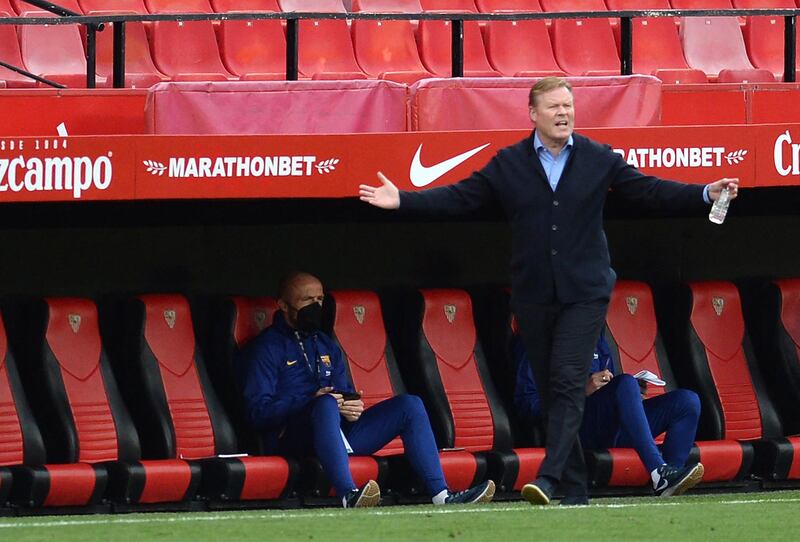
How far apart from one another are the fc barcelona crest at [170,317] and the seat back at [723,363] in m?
2.70

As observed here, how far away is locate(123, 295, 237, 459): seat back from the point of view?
27.8ft

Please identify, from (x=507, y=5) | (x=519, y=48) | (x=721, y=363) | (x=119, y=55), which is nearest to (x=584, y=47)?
(x=519, y=48)

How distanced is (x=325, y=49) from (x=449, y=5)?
1466 mm

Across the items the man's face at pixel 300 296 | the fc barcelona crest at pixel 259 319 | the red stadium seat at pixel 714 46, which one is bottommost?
the fc barcelona crest at pixel 259 319

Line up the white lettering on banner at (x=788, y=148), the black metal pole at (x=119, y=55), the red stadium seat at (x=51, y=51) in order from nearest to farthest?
the white lettering on banner at (x=788, y=148) → the black metal pole at (x=119, y=55) → the red stadium seat at (x=51, y=51)

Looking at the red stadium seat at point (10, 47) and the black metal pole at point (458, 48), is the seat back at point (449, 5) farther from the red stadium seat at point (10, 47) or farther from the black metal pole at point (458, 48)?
the black metal pole at point (458, 48)

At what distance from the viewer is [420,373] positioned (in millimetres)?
9000

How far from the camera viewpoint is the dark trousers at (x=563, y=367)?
6250mm

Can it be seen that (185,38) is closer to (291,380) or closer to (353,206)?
(353,206)

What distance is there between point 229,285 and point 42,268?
97 cm

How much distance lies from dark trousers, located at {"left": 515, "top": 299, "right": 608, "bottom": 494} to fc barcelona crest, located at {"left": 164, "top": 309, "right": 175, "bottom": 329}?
2638 millimetres

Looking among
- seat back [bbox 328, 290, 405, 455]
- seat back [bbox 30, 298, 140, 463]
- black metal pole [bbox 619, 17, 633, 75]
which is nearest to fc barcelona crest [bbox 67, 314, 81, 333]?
seat back [bbox 30, 298, 140, 463]

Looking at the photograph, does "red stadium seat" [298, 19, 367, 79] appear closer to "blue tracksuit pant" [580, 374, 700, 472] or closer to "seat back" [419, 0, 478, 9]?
"seat back" [419, 0, 478, 9]

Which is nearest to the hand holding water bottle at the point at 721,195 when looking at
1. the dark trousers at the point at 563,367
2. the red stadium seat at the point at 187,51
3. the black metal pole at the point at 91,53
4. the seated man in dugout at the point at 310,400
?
the dark trousers at the point at 563,367
